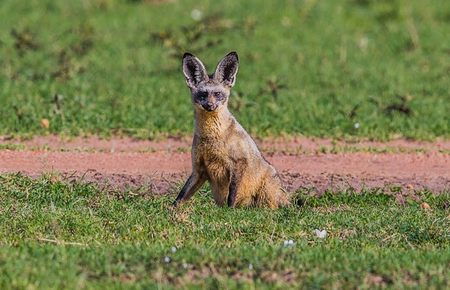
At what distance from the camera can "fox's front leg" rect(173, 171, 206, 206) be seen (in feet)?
28.8

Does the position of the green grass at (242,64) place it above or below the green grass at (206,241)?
below

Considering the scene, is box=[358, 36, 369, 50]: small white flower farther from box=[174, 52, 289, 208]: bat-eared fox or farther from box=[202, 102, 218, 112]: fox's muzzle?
box=[202, 102, 218, 112]: fox's muzzle

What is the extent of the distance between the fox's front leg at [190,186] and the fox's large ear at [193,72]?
68 cm

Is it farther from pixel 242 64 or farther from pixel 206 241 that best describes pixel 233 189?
pixel 242 64

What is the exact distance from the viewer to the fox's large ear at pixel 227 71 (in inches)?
352

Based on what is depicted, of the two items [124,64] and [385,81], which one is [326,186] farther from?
[124,64]

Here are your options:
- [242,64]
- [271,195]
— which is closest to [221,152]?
[271,195]

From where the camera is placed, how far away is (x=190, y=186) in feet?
28.9

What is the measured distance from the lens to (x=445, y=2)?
757 inches

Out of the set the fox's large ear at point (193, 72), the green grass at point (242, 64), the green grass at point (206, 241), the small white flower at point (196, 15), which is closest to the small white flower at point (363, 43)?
the green grass at point (242, 64)

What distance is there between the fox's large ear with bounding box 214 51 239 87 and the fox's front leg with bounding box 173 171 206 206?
0.74m

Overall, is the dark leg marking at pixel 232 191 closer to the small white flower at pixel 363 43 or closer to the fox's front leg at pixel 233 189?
the fox's front leg at pixel 233 189

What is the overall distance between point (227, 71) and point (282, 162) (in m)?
2.25

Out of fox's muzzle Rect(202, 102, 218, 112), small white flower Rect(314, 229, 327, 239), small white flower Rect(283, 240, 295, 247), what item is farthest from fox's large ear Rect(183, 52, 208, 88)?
small white flower Rect(283, 240, 295, 247)
